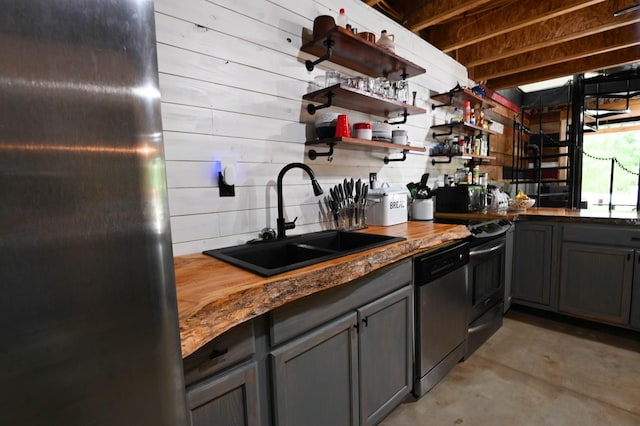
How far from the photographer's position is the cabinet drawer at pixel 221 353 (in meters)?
0.84

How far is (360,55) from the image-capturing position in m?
2.04

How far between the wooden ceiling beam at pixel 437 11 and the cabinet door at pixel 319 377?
239cm

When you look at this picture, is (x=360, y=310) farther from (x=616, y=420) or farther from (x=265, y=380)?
(x=616, y=420)

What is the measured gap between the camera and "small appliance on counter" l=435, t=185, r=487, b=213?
2.77 m

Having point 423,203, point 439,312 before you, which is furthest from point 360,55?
point 439,312

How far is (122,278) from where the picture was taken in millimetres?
483

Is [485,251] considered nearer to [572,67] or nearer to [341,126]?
[341,126]

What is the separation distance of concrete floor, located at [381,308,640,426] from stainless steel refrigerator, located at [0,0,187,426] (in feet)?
5.35

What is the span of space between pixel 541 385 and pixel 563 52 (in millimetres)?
3163

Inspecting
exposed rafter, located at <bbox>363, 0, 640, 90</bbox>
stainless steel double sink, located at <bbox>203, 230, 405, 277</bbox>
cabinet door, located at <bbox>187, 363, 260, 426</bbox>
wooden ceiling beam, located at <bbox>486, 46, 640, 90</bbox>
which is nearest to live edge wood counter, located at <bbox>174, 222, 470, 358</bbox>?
stainless steel double sink, located at <bbox>203, 230, 405, 277</bbox>

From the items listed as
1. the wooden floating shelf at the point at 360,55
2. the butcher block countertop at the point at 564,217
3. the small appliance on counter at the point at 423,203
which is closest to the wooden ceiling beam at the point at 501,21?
the wooden floating shelf at the point at 360,55

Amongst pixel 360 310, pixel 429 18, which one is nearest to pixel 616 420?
pixel 360 310

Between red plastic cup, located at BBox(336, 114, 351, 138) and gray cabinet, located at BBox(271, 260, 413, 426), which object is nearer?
gray cabinet, located at BBox(271, 260, 413, 426)

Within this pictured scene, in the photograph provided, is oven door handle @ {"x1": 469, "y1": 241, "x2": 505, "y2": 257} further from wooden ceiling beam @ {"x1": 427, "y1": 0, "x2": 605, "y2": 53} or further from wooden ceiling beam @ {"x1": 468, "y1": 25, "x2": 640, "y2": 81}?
wooden ceiling beam @ {"x1": 468, "y1": 25, "x2": 640, "y2": 81}
